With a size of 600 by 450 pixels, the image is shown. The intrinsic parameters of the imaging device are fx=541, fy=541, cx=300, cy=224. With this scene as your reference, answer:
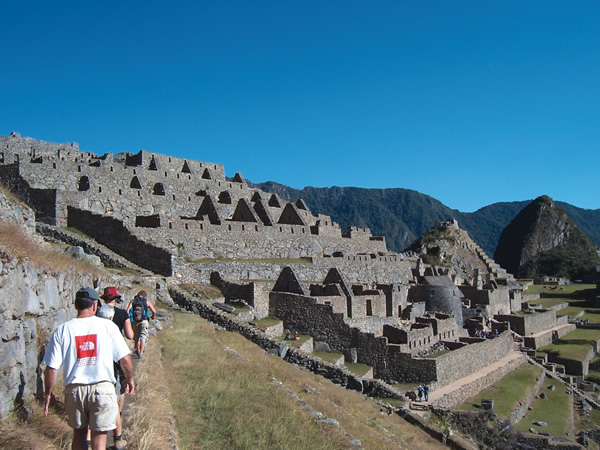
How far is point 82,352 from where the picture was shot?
559cm

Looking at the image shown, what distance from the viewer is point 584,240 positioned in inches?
4867

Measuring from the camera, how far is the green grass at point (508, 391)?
2512cm

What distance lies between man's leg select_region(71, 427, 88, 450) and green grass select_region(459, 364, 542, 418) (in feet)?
71.8

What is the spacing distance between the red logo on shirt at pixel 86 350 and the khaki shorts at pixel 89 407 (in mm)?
241

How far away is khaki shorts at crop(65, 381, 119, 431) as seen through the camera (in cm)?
553

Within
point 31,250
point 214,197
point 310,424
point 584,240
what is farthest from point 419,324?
point 584,240

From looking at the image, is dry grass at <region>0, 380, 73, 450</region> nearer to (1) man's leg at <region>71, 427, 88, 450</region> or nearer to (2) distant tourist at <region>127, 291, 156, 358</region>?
(1) man's leg at <region>71, 427, 88, 450</region>

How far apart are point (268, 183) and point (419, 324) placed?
12366cm

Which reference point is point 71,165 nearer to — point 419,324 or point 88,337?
point 419,324

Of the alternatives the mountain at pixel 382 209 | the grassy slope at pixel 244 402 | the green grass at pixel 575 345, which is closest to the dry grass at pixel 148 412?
the grassy slope at pixel 244 402

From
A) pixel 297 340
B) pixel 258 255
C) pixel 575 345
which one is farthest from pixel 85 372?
pixel 575 345

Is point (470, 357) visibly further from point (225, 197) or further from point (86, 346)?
point (86, 346)

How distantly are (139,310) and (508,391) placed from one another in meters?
22.8

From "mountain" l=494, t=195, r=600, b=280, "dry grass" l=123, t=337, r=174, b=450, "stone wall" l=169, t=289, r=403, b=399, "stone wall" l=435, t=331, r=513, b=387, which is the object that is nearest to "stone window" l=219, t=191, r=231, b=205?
"stone wall" l=169, t=289, r=403, b=399
